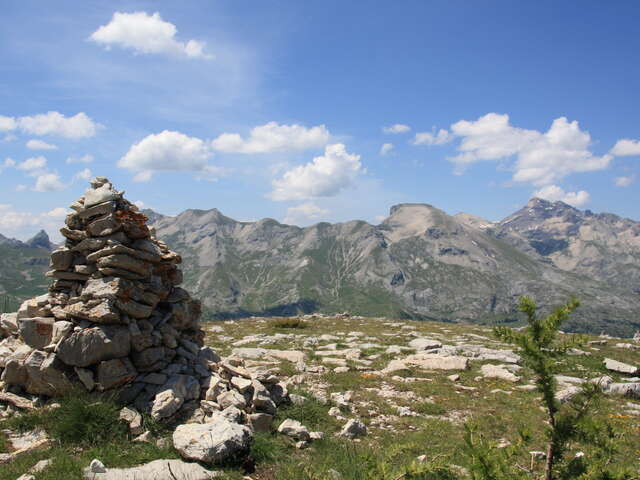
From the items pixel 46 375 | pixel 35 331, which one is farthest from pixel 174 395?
pixel 35 331

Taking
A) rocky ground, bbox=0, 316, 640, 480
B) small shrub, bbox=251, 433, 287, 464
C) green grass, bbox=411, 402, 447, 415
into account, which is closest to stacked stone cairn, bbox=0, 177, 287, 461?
small shrub, bbox=251, 433, 287, 464

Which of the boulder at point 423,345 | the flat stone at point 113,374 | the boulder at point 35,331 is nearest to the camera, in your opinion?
the flat stone at point 113,374

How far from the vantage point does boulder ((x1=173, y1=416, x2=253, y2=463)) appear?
1061cm

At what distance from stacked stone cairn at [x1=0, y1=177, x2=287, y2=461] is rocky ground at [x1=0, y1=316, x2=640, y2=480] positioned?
4.03 ft

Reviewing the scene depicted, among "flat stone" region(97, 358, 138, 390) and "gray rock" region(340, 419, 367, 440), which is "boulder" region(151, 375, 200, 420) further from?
"gray rock" region(340, 419, 367, 440)

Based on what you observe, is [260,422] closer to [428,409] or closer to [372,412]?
[372,412]

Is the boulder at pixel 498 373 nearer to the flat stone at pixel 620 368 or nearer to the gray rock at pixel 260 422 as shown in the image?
the flat stone at pixel 620 368

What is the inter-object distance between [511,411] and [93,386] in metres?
16.6

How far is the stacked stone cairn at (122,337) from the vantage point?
45.5 ft

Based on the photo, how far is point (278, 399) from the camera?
15.7 meters

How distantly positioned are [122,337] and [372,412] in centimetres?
1020

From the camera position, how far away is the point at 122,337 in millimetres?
14586

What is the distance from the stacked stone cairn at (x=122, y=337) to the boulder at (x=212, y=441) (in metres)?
0.38

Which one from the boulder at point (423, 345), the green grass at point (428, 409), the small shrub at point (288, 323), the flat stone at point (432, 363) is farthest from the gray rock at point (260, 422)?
the small shrub at point (288, 323)
